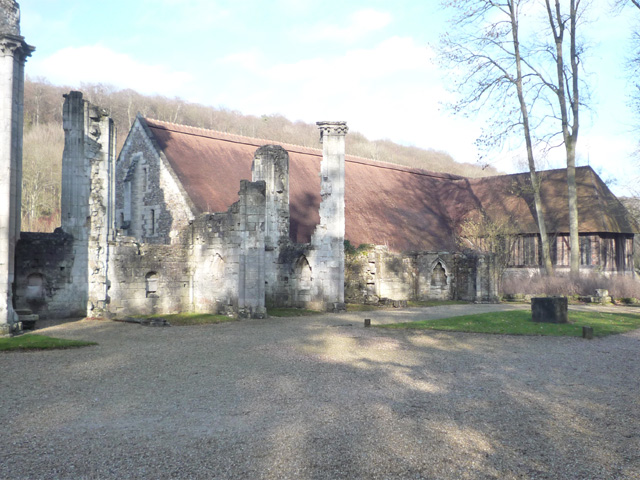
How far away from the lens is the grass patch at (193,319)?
1536 cm

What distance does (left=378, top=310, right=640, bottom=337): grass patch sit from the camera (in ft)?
41.8

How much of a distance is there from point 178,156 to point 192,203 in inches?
135

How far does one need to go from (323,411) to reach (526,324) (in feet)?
30.5

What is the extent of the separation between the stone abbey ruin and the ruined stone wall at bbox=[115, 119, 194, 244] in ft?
0.25

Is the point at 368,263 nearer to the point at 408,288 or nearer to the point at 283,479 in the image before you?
the point at 408,288

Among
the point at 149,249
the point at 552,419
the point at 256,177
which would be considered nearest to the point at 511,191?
the point at 256,177

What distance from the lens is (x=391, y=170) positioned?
35250 mm

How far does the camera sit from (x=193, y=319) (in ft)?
52.4

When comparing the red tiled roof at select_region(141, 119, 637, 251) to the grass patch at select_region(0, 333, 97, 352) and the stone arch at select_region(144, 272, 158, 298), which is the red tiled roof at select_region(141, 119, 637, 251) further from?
the grass patch at select_region(0, 333, 97, 352)

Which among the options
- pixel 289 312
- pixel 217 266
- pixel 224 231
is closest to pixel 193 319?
pixel 217 266

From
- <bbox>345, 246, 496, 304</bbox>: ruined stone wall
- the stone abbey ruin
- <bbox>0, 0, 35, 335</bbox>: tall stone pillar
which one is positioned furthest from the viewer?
<bbox>345, 246, 496, 304</bbox>: ruined stone wall

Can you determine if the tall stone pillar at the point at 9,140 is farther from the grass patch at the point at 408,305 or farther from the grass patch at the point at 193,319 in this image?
the grass patch at the point at 408,305

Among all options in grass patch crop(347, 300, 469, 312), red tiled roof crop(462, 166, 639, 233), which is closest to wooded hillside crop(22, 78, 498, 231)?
grass patch crop(347, 300, 469, 312)

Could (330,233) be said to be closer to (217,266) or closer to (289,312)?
(289,312)
